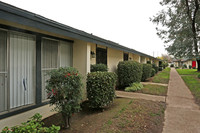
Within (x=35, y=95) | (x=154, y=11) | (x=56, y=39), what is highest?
(x=154, y=11)

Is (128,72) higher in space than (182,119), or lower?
higher

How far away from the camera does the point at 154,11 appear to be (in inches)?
666

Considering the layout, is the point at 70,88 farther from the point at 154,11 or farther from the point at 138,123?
the point at 154,11

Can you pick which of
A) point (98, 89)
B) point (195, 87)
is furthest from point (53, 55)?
point (195, 87)

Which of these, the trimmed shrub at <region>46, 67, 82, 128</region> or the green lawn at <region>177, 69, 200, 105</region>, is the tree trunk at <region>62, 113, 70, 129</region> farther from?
the green lawn at <region>177, 69, 200, 105</region>

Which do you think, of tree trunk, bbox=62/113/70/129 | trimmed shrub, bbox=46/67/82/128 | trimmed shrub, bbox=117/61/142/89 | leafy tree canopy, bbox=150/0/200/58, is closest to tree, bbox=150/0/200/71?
leafy tree canopy, bbox=150/0/200/58

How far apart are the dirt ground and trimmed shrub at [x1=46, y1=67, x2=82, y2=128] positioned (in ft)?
2.17

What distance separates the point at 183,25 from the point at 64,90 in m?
15.6

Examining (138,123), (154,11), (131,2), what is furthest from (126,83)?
(154,11)

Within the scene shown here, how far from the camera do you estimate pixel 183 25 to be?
13.6m

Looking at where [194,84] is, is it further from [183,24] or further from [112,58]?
[183,24]

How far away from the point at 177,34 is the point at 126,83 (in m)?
10.5

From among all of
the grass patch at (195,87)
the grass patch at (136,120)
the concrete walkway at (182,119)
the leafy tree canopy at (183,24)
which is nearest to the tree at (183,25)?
the leafy tree canopy at (183,24)

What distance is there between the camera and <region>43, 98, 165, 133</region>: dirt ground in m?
3.15
